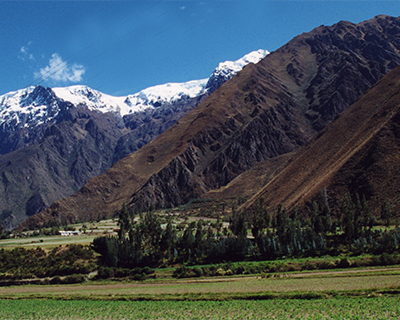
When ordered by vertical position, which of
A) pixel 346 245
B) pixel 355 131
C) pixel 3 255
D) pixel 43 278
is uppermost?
pixel 355 131

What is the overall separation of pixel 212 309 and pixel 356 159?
3188 inches

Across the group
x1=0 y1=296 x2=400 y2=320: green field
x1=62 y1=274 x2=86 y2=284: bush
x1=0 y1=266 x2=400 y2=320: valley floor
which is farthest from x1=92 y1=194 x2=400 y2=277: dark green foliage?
x1=0 y1=296 x2=400 y2=320: green field

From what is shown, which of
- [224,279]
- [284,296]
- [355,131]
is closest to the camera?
[284,296]

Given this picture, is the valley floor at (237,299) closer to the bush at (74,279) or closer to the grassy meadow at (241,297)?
the grassy meadow at (241,297)

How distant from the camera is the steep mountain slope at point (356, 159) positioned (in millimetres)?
99312

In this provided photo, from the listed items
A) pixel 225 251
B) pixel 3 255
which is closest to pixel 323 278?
pixel 225 251

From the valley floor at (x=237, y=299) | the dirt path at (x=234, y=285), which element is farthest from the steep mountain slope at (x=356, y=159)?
the valley floor at (x=237, y=299)

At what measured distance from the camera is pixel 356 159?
359ft

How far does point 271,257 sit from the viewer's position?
71938 mm

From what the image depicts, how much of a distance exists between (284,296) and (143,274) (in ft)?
110

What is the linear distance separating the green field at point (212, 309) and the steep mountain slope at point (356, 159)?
57.3 metres

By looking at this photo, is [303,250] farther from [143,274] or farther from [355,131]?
[355,131]

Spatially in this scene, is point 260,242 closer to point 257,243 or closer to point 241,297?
point 257,243

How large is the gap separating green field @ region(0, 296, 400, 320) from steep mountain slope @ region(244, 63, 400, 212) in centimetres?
5731
